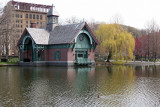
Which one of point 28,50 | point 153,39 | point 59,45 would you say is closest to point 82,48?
point 59,45

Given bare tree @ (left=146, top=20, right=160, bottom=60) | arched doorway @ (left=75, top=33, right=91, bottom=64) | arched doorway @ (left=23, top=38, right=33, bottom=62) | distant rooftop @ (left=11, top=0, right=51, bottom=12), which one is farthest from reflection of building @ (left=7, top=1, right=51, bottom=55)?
arched doorway @ (left=75, top=33, right=91, bottom=64)

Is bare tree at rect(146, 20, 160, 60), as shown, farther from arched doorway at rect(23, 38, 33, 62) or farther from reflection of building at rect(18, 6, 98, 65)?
arched doorway at rect(23, 38, 33, 62)

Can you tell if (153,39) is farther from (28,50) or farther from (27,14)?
(27,14)

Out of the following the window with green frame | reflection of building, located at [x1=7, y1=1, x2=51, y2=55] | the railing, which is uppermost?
reflection of building, located at [x1=7, y1=1, x2=51, y2=55]

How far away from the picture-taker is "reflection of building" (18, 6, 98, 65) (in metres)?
45.2

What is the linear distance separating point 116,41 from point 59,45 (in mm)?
12790

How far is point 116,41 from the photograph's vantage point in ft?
168

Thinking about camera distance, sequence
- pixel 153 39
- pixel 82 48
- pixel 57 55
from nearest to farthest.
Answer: pixel 57 55 → pixel 82 48 → pixel 153 39

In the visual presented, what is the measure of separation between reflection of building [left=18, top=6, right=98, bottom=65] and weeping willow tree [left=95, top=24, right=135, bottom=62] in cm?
407

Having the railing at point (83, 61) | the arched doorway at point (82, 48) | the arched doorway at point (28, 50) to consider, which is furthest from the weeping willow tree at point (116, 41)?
the arched doorway at point (28, 50)

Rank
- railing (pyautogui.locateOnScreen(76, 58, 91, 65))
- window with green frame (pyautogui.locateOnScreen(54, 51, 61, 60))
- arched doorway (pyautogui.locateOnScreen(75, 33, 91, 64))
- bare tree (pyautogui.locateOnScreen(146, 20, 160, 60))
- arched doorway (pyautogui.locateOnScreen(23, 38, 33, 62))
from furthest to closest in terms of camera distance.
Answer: bare tree (pyautogui.locateOnScreen(146, 20, 160, 60)) < arched doorway (pyautogui.locateOnScreen(23, 38, 33, 62)) < arched doorway (pyautogui.locateOnScreen(75, 33, 91, 64)) < window with green frame (pyautogui.locateOnScreen(54, 51, 61, 60)) < railing (pyautogui.locateOnScreen(76, 58, 91, 65))

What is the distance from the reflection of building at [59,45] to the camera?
45188 millimetres

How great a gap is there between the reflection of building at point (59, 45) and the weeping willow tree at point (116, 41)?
160 inches

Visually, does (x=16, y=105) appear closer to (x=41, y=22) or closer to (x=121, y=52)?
(x=121, y=52)
